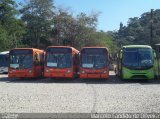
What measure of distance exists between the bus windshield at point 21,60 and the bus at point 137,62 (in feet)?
23.2

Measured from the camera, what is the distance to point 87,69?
104 feet

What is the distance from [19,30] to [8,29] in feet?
9.93

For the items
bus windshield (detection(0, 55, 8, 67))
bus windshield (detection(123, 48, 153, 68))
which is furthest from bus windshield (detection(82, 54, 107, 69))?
bus windshield (detection(0, 55, 8, 67))

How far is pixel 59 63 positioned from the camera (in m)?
32.0

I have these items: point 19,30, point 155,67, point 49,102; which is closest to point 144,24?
point 19,30

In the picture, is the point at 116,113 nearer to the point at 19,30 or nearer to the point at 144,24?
the point at 19,30

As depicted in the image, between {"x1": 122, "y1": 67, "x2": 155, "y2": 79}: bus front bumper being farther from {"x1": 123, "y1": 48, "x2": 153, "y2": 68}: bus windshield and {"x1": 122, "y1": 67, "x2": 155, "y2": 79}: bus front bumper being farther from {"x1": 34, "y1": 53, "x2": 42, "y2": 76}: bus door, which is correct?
{"x1": 34, "y1": 53, "x2": 42, "y2": 76}: bus door

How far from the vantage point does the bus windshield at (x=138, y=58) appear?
31.5m

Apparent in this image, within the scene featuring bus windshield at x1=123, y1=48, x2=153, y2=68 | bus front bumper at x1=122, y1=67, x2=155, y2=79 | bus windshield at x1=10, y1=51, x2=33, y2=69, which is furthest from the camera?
bus windshield at x1=10, y1=51, x2=33, y2=69

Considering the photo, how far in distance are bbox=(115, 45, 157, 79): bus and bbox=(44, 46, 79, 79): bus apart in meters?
3.75

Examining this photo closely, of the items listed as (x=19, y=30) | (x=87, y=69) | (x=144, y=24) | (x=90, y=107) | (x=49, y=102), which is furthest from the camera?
(x=144, y=24)

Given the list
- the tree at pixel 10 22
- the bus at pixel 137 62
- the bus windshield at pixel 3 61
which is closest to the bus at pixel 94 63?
the bus at pixel 137 62

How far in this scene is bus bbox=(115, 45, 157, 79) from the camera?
31.3m

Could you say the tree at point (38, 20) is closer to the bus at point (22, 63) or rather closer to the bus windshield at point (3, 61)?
the bus windshield at point (3, 61)
